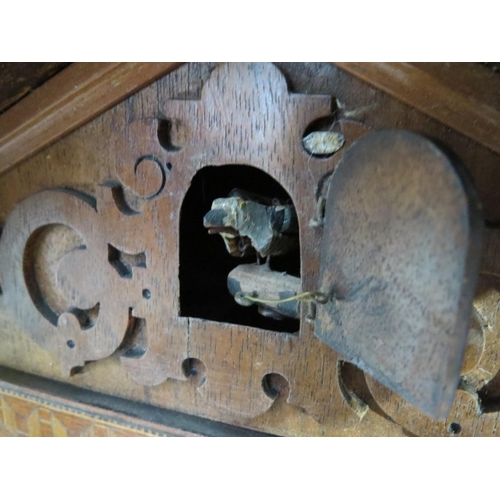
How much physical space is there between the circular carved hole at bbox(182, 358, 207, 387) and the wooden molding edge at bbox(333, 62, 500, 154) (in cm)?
55

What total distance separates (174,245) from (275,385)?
299 mm

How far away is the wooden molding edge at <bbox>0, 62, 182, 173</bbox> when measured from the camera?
72cm

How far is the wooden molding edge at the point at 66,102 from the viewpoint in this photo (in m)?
0.72

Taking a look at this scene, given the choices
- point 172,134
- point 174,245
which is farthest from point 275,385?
point 172,134

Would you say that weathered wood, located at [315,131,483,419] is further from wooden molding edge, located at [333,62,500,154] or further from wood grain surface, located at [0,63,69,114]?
wood grain surface, located at [0,63,69,114]

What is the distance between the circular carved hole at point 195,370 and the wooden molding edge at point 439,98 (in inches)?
21.7

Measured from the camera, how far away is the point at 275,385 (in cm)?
78

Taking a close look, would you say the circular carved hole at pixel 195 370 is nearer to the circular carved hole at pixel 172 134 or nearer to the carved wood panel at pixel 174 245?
the carved wood panel at pixel 174 245

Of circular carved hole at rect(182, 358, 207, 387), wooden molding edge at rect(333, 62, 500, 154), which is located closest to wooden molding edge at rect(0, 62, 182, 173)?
wooden molding edge at rect(333, 62, 500, 154)

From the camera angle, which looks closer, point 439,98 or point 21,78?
point 439,98

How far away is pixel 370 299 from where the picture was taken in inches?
21.1

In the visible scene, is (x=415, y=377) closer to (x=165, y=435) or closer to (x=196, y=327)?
(x=196, y=327)

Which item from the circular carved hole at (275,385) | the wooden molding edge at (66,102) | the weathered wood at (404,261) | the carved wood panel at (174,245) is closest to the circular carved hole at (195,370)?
the carved wood panel at (174,245)

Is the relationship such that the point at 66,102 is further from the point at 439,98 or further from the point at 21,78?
the point at 439,98
